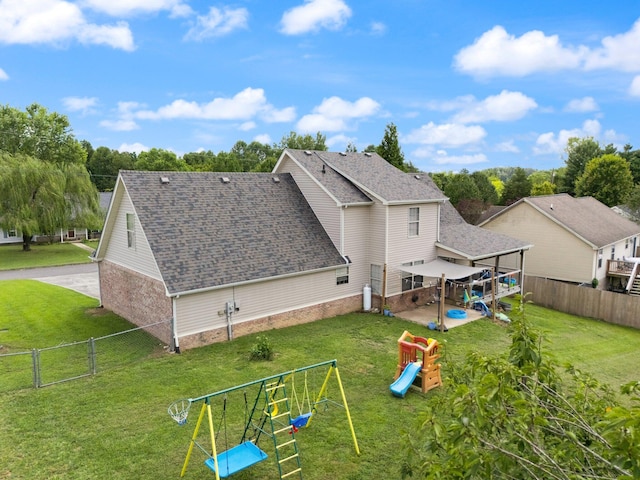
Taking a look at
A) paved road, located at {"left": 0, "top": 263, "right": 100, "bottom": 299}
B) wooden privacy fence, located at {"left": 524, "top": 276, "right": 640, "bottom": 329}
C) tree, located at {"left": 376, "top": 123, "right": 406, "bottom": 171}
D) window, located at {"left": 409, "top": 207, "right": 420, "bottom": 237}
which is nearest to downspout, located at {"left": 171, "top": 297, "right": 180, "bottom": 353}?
window, located at {"left": 409, "top": 207, "right": 420, "bottom": 237}

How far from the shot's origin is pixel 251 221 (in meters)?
19.1

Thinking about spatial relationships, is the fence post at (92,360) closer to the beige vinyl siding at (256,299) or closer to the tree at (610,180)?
the beige vinyl siding at (256,299)

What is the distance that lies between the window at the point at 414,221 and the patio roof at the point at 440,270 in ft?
5.33

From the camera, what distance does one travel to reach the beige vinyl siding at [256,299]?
15352 mm

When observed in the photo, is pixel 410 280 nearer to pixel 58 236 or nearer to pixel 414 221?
pixel 414 221

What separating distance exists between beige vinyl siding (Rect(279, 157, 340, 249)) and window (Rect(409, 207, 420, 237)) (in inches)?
146

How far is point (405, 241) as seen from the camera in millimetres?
20969

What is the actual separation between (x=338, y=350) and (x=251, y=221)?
7004mm

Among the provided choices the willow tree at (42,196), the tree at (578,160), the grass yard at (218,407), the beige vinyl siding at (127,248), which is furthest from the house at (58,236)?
the tree at (578,160)

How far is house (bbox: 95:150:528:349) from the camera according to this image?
52.6ft

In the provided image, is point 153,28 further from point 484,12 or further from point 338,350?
point 338,350

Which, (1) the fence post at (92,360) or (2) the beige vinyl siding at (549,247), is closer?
(1) the fence post at (92,360)

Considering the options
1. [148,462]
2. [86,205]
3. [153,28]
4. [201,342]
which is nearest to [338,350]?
[201,342]

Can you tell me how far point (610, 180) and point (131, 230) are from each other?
186 ft
